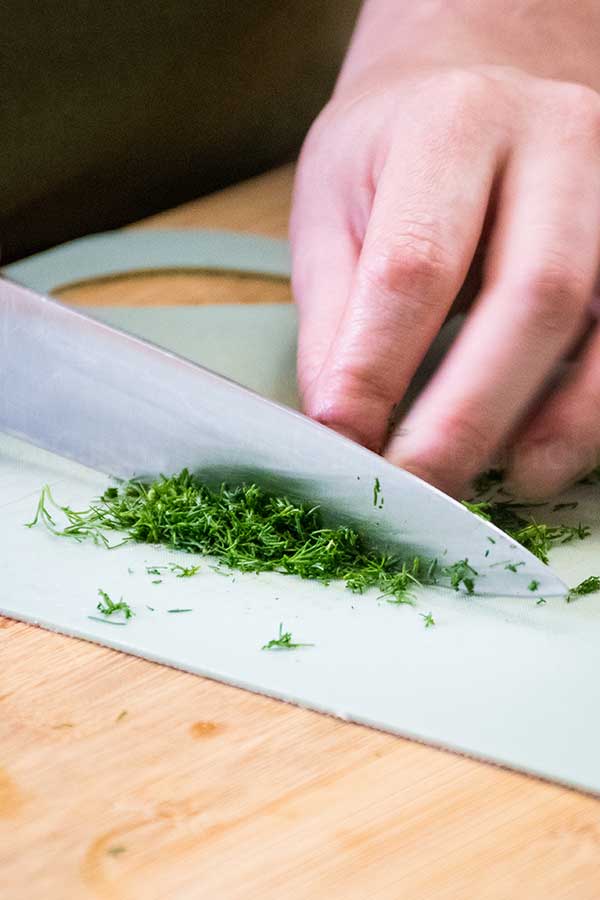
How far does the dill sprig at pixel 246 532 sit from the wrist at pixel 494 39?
0.72 metres

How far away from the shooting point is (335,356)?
3.99 ft

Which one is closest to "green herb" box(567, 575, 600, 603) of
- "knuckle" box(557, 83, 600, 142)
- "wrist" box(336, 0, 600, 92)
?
"knuckle" box(557, 83, 600, 142)

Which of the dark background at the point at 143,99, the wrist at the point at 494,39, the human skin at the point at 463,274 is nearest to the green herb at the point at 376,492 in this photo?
the human skin at the point at 463,274

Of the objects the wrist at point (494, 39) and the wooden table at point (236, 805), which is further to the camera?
the wrist at point (494, 39)

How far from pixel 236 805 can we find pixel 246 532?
13.2 inches

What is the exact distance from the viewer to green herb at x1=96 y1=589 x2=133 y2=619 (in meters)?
0.99

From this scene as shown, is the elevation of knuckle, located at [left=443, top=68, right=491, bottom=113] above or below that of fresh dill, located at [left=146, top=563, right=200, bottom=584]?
above

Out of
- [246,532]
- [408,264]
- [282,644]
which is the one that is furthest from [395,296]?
[282,644]

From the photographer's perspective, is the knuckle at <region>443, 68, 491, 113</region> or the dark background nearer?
the knuckle at <region>443, 68, 491, 113</region>

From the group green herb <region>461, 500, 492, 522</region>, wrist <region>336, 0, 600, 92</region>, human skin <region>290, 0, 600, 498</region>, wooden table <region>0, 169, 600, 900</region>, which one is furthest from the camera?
wrist <region>336, 0, 600, 92</region>

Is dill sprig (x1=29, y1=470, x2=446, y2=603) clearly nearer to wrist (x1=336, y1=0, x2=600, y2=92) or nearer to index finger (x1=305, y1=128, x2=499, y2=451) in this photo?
index finger (x1=305, y1=128, x2=499, y2=451)

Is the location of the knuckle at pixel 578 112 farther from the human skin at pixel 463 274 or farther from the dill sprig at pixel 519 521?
the dill sprig at pixel 519 521

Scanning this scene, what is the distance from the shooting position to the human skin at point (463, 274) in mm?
1199

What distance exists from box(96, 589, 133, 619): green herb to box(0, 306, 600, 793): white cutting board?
0.03 feet
